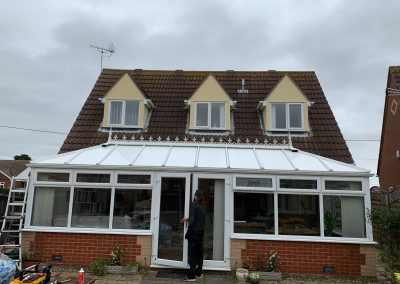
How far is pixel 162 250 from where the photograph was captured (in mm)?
10008

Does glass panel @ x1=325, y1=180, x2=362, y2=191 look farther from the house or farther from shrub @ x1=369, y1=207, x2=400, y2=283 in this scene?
the house

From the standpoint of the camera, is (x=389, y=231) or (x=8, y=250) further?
(x=8, y=250)

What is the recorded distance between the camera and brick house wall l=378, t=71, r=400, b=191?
2069cm

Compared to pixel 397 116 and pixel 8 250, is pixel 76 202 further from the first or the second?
pixel 397 116

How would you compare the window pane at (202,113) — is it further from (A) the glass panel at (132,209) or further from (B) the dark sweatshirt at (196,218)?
Answer: (B) the dark sweatshirt at (196,218)

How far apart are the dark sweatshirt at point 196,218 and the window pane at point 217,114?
5.69m

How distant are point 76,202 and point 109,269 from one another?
219cm

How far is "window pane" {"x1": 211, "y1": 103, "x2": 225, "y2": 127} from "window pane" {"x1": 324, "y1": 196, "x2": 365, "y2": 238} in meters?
5.59

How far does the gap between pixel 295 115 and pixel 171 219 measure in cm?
697

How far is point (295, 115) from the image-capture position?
1438cm

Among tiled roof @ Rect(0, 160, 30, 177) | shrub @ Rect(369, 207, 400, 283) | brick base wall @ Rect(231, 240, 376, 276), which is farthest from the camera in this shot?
tiled roof @ Rect(0, 160, 30, 177)

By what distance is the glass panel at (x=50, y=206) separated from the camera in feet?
34.1

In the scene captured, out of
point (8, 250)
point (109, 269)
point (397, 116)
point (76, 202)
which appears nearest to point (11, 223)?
point (8, 250)

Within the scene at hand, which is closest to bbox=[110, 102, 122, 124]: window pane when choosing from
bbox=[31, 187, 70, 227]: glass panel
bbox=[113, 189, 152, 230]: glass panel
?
bbox=[31, 187, 70, 227]: glass panel
